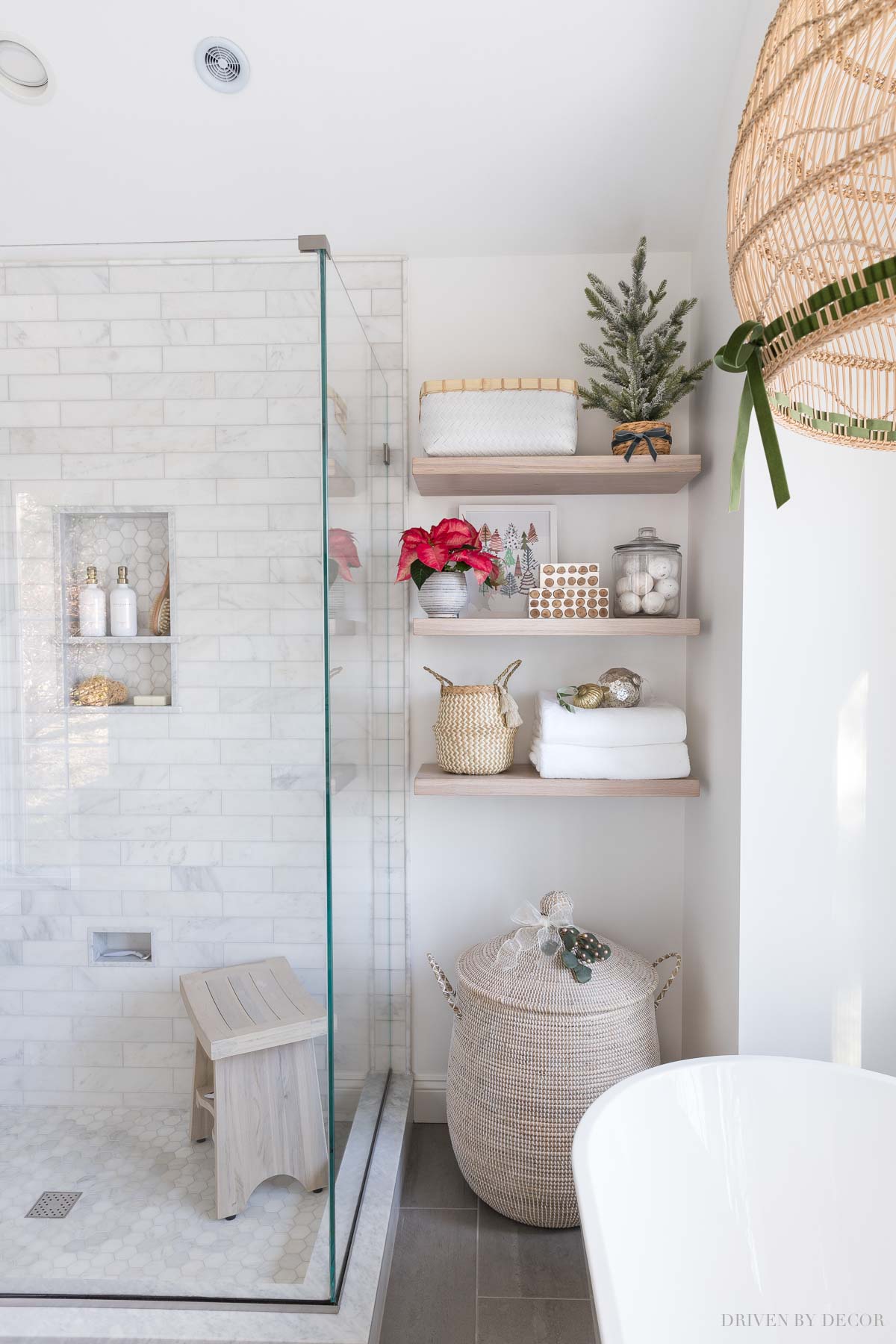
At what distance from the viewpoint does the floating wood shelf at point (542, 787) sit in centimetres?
208

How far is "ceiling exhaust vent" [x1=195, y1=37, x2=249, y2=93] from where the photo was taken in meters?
1.85

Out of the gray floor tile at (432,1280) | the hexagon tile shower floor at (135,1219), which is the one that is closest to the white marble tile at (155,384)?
the hexagon tile shower floor at (135,1219)

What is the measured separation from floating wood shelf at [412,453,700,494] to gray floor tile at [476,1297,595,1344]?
1.80m

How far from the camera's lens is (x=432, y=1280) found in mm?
1852

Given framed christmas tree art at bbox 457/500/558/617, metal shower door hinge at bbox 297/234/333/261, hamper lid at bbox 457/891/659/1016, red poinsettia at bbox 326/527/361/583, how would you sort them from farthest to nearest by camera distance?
framed christmas tree art at bbox 457/500/558/617, hamper lid at bbox 457/891/659/1016, red poinsettia at bbox 326/527/361/583, metal shower door hinge at bbox 297/234/333/261

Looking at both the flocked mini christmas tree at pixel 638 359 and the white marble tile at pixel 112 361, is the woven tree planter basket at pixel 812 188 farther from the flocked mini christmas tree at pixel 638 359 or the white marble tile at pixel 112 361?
the flocked mini christmas tree at pixel 638 359

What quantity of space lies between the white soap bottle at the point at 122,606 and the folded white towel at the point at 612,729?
0.99 metres

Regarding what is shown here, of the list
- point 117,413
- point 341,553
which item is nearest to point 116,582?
point 117,413

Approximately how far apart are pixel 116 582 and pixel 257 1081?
928 mm

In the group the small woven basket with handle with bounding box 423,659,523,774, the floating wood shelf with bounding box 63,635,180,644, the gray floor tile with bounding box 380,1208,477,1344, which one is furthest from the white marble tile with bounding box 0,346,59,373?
the gray floor tile with bounding box 380,1208,477,1344

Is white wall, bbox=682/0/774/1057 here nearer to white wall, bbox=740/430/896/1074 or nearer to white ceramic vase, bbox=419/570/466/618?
white wall, bbox=740/430/896/1074

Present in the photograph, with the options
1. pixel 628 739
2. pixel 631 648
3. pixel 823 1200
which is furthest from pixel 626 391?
pixel 823 1200

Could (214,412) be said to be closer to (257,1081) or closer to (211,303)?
(211,303)

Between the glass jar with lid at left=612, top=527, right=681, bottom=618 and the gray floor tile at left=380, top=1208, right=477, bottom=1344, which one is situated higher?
the glass jar with lid at left=612, top=527, right=681, bottom=618
